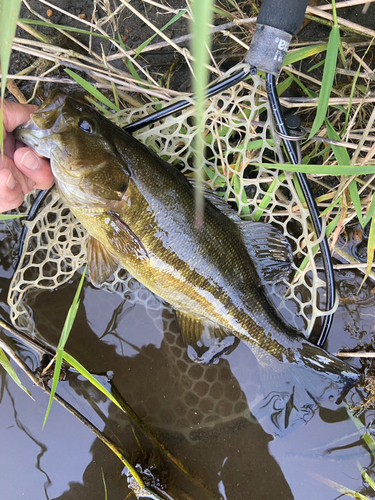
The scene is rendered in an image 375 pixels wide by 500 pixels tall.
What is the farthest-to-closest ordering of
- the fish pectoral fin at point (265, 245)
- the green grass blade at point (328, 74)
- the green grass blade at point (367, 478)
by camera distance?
1. the green grass blade at point (367, 478)
2. the fish pectoral fin at point (265, 245)
3. the green grass blade at point (328, 74)

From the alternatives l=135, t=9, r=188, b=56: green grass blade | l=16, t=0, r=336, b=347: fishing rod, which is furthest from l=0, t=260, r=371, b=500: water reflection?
l=135, t=9, r=188, b=56: green grass blade

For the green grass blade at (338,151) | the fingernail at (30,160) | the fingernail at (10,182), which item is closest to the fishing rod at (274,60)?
the green grass blade at (338,151)

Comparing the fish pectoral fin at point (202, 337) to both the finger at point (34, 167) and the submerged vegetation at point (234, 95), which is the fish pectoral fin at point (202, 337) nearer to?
the submerged vegetation at point (234, 95)

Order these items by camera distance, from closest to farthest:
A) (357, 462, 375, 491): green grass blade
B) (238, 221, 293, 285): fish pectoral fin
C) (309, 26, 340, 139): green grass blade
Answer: (309, 26, 340, 139): green grass blade → (238, 221, 293, 285): fish pectoral fin → (357, 462, 375, 491): green grass blade

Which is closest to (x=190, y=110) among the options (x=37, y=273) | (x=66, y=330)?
(x=66, y=330)

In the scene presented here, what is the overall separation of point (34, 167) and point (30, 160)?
0.04 metres

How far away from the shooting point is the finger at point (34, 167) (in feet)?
5.27

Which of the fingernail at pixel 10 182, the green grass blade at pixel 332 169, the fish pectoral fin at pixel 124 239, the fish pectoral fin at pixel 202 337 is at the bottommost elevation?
the fish pectoral fin at pixel 202 337

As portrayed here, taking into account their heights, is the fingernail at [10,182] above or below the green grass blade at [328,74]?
below

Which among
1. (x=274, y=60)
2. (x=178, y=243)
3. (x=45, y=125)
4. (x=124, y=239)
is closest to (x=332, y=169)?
(x=274, y=60)

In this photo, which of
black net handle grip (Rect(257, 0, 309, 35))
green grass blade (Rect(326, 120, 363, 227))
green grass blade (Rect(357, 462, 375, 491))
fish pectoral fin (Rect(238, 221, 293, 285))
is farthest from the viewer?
green grass blade (Rect(357, 462, 375, 491))

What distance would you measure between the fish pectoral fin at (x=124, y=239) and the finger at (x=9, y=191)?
0.43m

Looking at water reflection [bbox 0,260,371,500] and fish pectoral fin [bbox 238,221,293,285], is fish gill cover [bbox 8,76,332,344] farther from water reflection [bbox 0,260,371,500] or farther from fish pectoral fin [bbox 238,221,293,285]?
Result: water reflection [bbox 0,260,371,500]

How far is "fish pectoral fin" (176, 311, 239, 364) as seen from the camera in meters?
1.97
